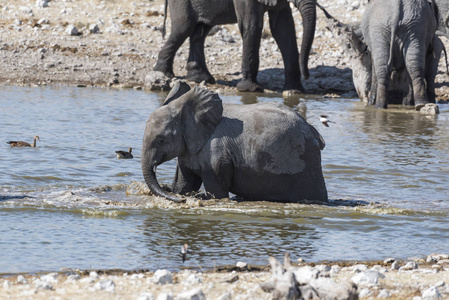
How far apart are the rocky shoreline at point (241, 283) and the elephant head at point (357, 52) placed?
519 inches

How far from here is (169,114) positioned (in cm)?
915

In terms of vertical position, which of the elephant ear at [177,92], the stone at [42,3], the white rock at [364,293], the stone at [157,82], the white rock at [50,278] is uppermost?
the stone at [42,3]

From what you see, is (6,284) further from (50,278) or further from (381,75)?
(381,75)

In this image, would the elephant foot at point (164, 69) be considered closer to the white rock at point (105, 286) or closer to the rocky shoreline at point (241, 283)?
the rocky shoreline at point (241, 283)

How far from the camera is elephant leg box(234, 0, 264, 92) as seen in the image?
20391mm

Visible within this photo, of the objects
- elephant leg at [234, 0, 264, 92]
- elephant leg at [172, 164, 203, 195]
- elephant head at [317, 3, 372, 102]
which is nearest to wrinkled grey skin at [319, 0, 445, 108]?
elephant head at [317, 3, 372, 102]

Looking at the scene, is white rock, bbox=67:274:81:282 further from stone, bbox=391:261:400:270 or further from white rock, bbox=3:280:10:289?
stone, bbox=391:261:400:270

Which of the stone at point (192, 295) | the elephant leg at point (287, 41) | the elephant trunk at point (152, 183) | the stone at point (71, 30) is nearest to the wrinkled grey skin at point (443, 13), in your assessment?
the elephant leg at point (287, 41)

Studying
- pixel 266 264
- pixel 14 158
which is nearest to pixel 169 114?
pixel 266 264

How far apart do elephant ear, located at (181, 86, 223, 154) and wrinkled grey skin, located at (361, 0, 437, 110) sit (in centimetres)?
866

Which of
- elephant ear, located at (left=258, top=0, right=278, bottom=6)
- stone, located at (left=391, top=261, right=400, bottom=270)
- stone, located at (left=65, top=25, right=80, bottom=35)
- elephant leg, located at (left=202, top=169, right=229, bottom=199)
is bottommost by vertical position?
stone, located at (left=391, top=261, right=400, bottom=270)

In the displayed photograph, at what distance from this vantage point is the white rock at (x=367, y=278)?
622 cm

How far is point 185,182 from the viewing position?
9.35 meters

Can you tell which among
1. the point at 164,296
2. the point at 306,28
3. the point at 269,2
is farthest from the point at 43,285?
the point at 269,2
